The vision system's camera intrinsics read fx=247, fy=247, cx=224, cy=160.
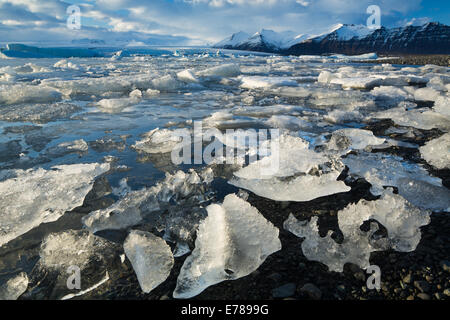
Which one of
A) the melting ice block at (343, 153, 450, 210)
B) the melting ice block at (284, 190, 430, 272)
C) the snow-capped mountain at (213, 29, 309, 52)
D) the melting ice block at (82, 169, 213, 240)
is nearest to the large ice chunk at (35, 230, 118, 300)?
the melting ice block at (82, 169, 213, 240)

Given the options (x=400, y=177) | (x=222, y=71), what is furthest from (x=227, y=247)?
(x=222, y=71)

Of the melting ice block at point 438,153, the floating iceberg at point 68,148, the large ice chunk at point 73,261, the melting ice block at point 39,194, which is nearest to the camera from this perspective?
the large ice chunk at point 73,261

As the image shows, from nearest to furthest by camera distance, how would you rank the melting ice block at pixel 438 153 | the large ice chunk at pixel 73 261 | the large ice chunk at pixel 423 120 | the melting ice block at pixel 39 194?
the large ice chunk at pixel 73 261 < the melting ice block at pixel 39 194 < the melting ice block at pixel 438 153 < the large ice chunk at pixel 423 120

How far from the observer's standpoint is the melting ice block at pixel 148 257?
1.14 m

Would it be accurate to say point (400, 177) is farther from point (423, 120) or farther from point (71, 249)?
point (71, 249)

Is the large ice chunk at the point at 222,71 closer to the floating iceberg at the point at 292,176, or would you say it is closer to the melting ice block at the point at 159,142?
the melting ice block at the point at 159,142

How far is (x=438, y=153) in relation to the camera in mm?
2252

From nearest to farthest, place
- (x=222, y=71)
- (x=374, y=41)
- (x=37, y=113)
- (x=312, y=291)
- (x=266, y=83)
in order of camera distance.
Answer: (x=312, y=291) → (x=37, y=113) → (x=266, y=83) → (x=222, y=71) → (x=374, y=41)

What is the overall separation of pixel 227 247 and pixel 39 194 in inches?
55.5

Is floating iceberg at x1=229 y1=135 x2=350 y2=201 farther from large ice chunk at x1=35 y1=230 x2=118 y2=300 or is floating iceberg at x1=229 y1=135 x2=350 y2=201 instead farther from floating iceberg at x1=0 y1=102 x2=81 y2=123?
floating iceberg at x1=0 y1=102 x2=81 y2=123

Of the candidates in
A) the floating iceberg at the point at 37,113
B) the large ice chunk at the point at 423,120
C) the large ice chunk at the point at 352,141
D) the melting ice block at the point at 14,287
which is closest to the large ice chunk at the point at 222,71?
the floating iceberg at the point at 37,113

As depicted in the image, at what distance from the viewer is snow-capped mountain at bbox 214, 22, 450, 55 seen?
7756 centimetres

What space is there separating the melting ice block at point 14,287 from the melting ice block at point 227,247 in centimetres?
69

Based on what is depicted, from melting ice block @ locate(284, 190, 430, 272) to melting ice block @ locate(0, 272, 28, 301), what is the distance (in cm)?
133
